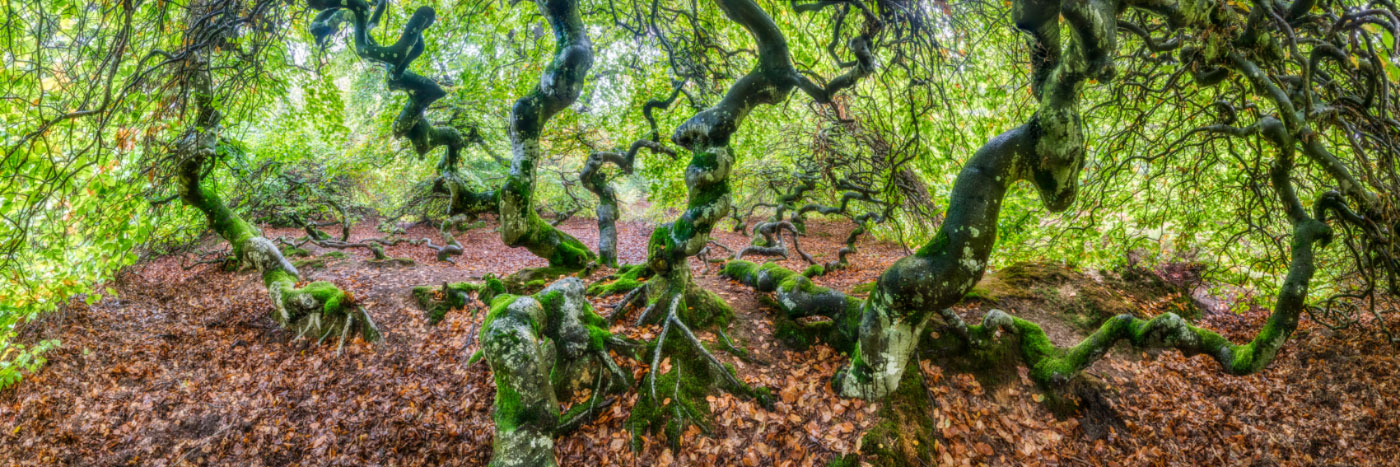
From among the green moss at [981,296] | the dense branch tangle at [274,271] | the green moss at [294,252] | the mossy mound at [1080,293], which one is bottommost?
the green moss at [294,252]

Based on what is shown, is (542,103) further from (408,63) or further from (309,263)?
(309,263)

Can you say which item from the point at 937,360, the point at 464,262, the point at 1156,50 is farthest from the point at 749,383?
the point at 464,262

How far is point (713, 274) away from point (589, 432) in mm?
4378

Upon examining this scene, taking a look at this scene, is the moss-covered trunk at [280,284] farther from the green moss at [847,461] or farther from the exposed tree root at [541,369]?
the green moss at [847,461]

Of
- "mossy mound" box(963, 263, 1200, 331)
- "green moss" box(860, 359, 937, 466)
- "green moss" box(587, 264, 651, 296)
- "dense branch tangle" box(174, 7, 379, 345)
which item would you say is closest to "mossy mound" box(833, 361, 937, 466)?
"green moss" box(860, 359, 937, 466)

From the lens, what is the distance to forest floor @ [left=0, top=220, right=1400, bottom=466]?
15.2ft

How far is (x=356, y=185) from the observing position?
14.9 metres

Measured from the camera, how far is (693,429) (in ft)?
15.1

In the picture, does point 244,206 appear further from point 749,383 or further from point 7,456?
point 749,383

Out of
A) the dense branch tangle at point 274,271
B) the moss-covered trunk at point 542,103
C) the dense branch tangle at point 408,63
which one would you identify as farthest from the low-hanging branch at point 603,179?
the dense branch tangle at point 274,271

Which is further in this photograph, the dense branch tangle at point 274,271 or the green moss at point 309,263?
the green moss at point 309,263

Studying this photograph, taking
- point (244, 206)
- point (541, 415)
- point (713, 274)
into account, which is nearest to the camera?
point (541, 415)

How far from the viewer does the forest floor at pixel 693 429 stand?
4.64 metres

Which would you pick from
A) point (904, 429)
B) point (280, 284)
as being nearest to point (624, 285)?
point (904, 429)
